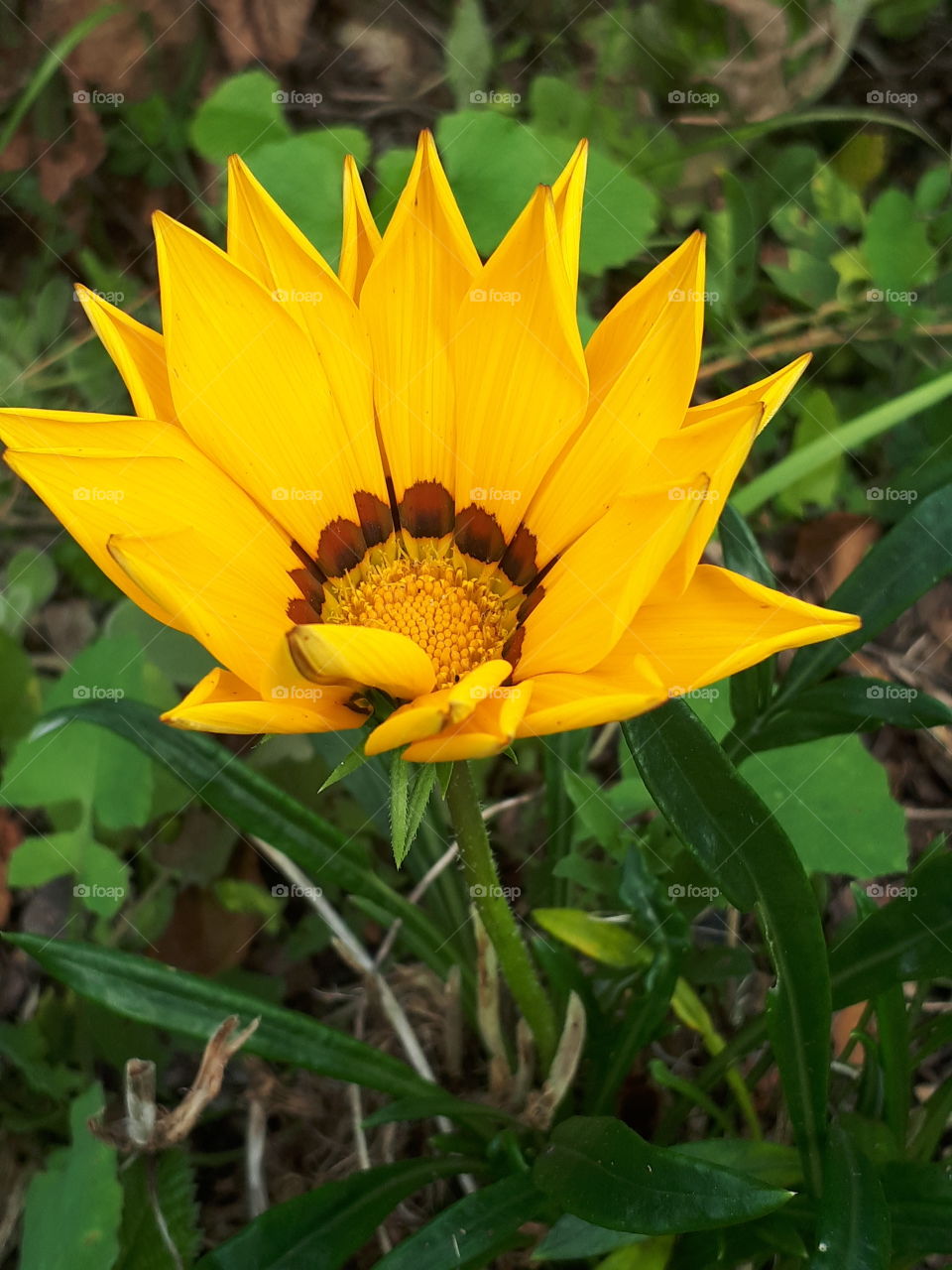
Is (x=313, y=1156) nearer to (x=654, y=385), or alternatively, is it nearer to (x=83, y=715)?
(x=83, y=715)

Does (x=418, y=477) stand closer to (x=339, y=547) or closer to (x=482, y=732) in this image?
(x=339, y=547)

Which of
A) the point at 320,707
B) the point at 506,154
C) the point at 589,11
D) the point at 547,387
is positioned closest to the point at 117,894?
the point at 320,707

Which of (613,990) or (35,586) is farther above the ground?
(35,586)

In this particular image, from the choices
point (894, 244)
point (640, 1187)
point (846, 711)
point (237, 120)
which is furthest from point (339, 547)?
point (894, 244)

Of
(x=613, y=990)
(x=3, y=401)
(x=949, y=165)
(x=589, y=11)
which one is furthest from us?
(x=589, y=11)

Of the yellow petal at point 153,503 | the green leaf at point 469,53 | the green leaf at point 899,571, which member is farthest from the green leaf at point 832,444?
the green leaf at point 469,53

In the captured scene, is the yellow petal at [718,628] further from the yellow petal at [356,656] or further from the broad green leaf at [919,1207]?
the broad green leaf at [919,1207]

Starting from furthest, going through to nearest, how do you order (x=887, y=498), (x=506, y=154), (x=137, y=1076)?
1. (x=887, y=498)
2. (x=506, y=154)
3. (x=137, y=1076)

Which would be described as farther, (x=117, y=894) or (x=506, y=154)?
(x=506, y=154)
